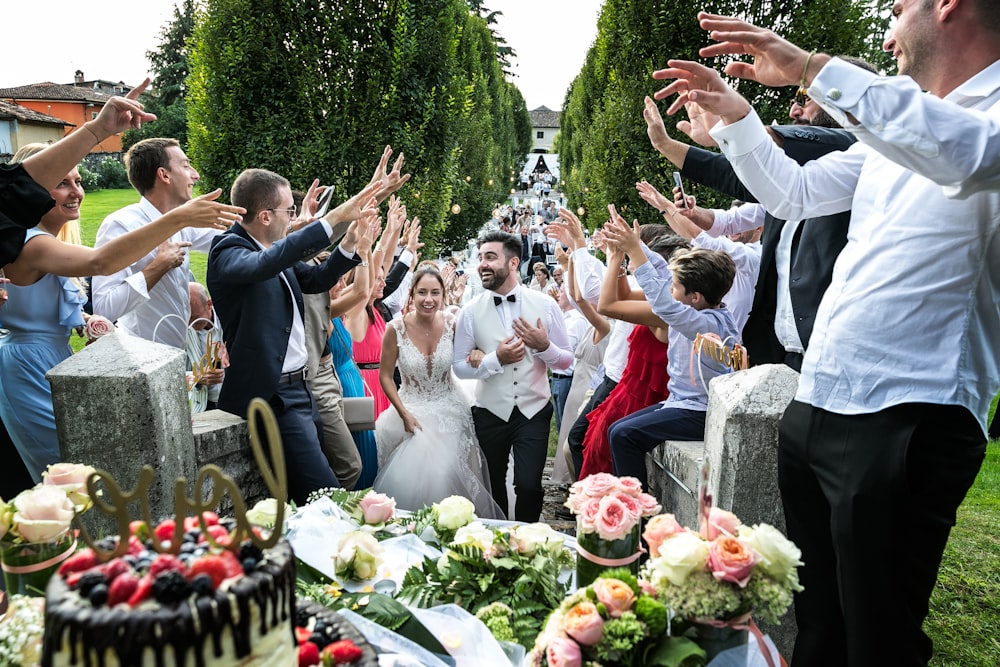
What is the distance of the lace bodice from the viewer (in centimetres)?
518

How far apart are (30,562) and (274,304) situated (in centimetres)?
207

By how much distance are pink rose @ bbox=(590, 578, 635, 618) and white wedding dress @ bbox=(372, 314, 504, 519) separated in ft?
10.5

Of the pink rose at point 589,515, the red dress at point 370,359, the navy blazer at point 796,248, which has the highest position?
the navy blazer at point 796,248

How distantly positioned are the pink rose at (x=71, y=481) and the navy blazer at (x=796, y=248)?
2.39 metres

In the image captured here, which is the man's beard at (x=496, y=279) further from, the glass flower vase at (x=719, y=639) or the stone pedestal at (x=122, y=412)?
the glass flower vase at (x=719, y=639)

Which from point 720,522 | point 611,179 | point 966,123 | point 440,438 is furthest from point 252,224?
point 611,179

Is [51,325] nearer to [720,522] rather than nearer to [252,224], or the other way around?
[252,224]

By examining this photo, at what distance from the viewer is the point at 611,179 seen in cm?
991

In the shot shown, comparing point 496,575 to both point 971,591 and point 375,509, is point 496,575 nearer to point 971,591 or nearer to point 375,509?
point 375,509

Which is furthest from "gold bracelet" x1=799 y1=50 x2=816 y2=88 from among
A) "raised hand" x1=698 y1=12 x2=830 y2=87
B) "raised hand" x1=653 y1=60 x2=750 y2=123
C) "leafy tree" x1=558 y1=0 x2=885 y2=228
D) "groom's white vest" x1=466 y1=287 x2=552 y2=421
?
"leafy tree" x1=558 y1=0 x2=885 y2=228

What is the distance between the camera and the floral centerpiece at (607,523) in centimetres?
201

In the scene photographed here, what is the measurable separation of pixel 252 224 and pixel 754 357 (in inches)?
111

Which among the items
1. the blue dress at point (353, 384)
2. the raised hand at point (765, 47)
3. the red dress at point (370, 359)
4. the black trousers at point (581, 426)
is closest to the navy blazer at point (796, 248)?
the raised hand at point (765, 47)

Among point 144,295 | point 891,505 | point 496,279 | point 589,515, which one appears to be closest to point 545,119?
point 496,279
